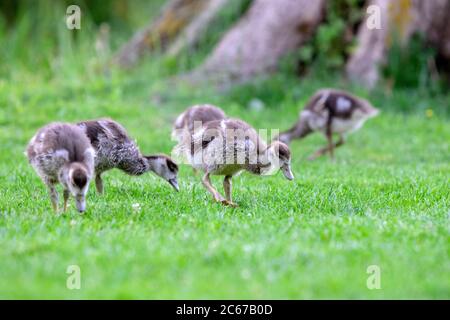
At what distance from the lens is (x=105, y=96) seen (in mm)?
16516

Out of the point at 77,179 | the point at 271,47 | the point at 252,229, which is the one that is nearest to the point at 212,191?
the point at 252,229

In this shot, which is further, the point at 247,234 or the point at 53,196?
the point at 53,196

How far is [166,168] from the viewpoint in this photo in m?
8.97

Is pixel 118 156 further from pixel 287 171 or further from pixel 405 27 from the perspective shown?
pixel 405 27

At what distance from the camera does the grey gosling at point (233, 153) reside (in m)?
8.21

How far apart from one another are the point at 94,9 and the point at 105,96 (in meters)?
11.3

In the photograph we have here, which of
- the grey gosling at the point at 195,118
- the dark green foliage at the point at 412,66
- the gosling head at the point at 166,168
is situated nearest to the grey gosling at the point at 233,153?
the gosling head at the point at 166,168

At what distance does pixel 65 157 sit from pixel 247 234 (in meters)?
1.88

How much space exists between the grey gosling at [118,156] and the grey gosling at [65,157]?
1.01 meters

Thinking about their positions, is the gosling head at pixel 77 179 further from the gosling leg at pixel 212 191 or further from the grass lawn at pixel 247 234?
the gosling leg at pixel 212 191

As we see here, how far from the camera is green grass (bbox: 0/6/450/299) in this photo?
17.7ft

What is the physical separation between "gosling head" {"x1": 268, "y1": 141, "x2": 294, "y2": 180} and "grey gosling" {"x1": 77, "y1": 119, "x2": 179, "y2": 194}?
49.9 inches

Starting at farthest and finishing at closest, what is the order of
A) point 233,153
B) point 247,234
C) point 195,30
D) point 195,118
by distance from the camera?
point 195,30 < point 195,118 < point 233,153 < point 247,234
